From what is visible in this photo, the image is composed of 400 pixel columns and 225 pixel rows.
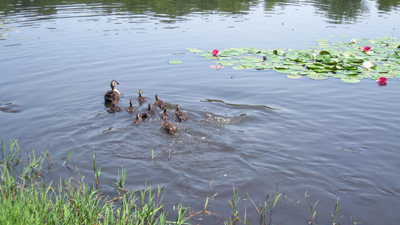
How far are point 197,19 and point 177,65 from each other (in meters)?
10.9

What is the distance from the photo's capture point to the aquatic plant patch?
11031mm

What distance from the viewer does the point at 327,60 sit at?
12.1 metres

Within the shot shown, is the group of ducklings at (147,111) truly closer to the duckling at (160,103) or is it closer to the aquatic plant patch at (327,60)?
the duckling at (160,103)

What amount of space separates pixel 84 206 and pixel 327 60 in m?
10.2

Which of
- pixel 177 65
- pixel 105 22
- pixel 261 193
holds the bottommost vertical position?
pixel 261 193

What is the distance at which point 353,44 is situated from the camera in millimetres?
14359

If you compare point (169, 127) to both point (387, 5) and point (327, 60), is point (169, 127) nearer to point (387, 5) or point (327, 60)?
point (327, 60)

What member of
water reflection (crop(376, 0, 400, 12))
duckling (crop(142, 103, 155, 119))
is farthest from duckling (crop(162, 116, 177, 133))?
water reflection (crop(376, 0, 400, 12))

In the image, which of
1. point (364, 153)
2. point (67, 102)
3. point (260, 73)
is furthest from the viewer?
point (260, 73)

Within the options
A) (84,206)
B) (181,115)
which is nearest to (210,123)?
(181,115)

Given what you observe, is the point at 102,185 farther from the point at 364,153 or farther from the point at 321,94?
the point at 321,94

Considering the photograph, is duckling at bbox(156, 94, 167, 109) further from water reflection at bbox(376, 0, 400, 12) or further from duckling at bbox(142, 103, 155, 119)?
water reflection at bbox(376, 0, 400, 12)

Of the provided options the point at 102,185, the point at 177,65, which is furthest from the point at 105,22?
the point at 102,185

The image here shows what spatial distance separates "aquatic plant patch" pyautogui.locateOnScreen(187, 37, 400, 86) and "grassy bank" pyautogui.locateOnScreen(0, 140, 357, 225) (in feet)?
22.8
